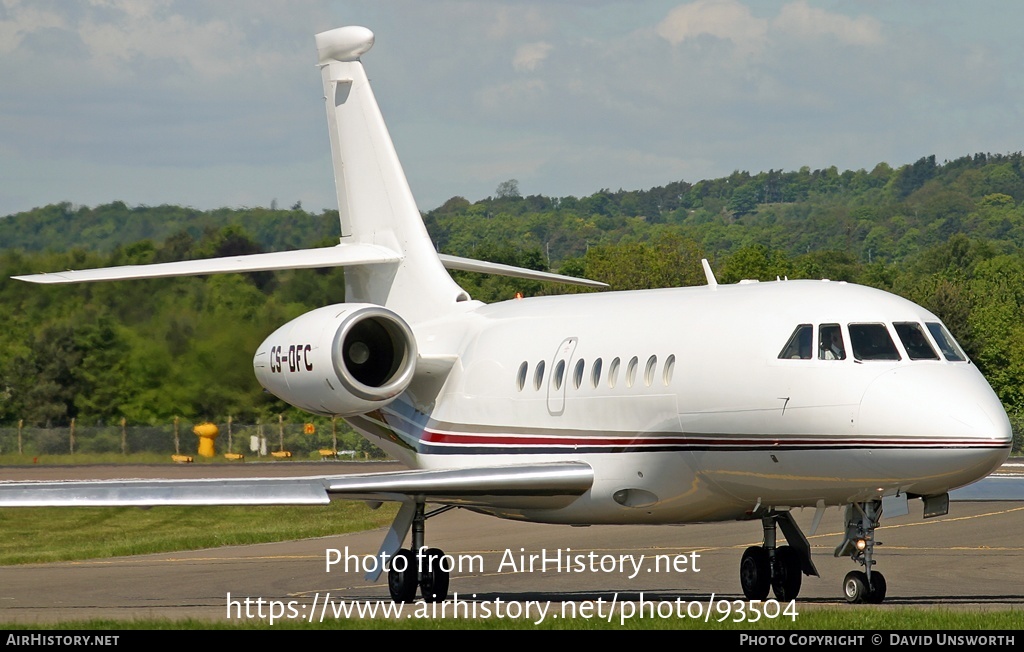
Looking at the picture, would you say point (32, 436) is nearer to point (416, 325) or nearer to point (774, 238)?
point (416, 325)

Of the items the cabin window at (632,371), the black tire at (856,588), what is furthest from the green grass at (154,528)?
the black tire at (856,588)

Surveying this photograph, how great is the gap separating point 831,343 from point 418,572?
20.0ft

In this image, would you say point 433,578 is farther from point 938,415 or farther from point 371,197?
point 938,415

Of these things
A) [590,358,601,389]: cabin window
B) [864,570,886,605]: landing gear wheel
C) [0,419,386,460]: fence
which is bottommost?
[0,419,386,460]: fence

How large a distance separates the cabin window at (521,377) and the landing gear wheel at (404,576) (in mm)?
2377

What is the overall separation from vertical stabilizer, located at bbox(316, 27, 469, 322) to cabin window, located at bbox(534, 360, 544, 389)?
3353 mm

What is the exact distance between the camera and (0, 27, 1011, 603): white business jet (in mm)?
15875

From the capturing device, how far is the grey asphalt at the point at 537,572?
1883 cm

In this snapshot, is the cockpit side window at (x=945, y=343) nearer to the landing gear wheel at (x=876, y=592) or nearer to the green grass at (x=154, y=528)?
the landing gear wheel at (x=876, y=592)

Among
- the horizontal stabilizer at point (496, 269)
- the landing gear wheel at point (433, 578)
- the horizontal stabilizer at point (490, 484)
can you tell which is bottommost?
the landing gear wheel at point (433, 578)

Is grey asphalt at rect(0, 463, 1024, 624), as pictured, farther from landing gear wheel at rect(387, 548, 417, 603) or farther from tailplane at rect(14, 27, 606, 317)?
tailplane at rect(14, 27, 606, 317)

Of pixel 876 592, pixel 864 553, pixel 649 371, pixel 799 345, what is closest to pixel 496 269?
pixel 649 371

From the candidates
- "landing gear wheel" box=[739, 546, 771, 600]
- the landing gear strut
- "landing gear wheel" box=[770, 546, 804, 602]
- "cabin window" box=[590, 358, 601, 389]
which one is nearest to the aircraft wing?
"cabin window" box=[590, 358, 601, 389]

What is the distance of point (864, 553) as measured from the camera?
655 inches
